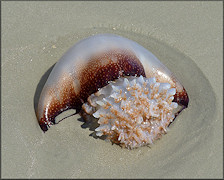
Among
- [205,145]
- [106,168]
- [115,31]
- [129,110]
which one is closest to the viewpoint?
[129,110]

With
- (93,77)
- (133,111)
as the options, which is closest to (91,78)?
(93,77)

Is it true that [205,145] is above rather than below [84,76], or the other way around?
below

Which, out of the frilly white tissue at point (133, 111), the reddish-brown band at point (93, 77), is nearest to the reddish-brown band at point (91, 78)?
the reddish-brown band at point (93, 77)

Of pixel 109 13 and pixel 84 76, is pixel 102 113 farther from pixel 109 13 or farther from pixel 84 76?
pixel 109 13

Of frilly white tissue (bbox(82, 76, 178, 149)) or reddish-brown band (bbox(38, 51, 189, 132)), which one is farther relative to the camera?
reddish-brown band (bbox(38, 51, 189, 132))

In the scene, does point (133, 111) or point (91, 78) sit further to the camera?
point (91, 78)

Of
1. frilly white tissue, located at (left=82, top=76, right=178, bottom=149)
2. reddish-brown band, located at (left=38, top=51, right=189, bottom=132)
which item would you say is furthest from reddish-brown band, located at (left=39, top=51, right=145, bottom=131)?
frilly white tissue, located at (left=82, top=76, right=178, bottom=149)

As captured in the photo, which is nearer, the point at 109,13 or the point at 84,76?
the point at 84,76

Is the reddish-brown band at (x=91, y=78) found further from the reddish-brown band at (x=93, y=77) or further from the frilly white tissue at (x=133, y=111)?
the frilly white tissue at (x=133, y=111)

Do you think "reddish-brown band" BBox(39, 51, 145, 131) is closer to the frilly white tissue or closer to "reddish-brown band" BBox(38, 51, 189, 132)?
"reddish-brown band" BBox(38, 51, 189, 132)

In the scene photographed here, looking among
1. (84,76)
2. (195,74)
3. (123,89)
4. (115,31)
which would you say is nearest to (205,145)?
(195,74)

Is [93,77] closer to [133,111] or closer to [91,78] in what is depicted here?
[91,78]
